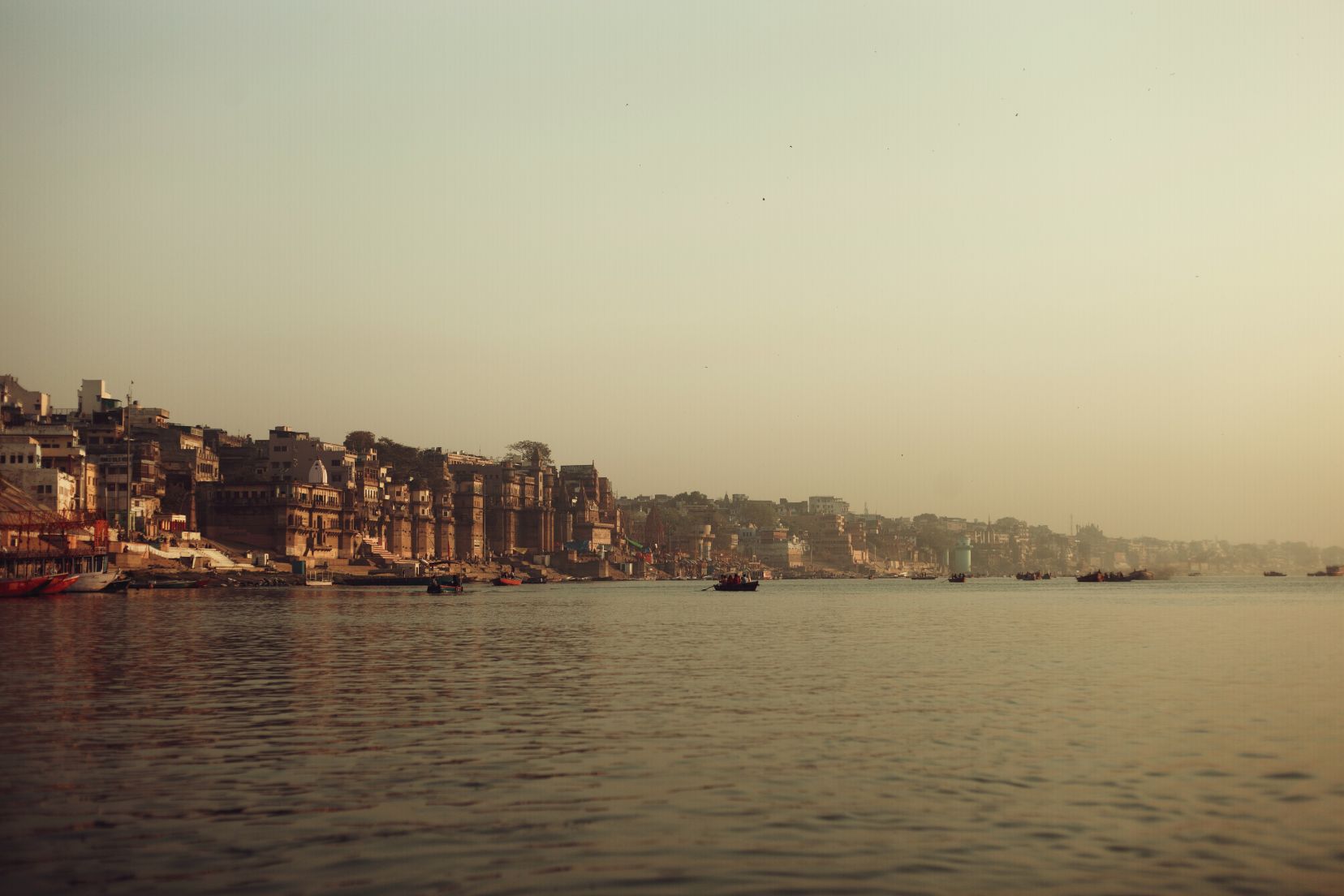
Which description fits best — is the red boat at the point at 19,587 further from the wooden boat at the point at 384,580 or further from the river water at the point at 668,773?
the wooden boat at the point at 384,580

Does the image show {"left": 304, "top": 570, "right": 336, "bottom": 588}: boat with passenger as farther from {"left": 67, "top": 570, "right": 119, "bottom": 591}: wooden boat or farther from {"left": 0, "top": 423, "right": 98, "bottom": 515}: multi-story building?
{"left": 67, "top": 570, "right": 119, "bottom": 591}: wooden boat

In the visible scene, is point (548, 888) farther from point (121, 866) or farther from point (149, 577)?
point (149, 577)

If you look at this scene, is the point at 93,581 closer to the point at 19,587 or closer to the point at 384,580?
the point at 19,587

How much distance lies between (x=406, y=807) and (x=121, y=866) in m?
3.89

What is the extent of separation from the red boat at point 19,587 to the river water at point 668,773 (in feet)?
175

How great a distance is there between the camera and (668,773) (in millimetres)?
20688

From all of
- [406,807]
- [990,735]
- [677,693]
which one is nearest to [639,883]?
[406,807]

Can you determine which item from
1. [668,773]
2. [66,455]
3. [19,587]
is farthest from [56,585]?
[668,773]

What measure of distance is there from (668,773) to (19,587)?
8629 cm

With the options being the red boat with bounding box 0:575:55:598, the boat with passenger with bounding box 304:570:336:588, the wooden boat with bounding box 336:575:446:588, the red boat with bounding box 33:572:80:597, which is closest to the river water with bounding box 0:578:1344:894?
the red boat with bounding box 0:575:55:598

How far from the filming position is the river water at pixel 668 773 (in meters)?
14.7

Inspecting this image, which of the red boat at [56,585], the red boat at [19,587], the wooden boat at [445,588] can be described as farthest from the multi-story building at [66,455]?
the red boat at [19,587]

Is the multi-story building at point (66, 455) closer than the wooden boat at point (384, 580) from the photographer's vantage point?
Yes

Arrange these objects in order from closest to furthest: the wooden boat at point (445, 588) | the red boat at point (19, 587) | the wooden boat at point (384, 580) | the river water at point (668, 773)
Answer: the river water at point (668, 773)
the red boat at point (19, 587)
the wooden boat at point (445, 588)
the wooden boat at point (384, 580)
